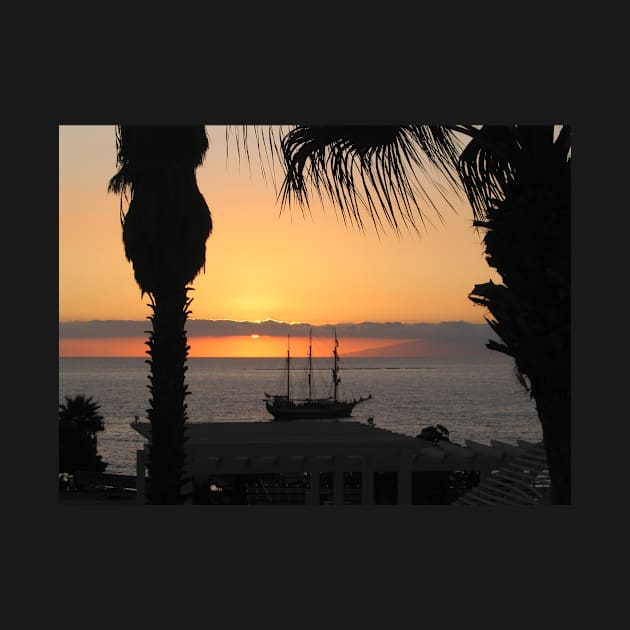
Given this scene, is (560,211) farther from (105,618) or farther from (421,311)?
(421,311)

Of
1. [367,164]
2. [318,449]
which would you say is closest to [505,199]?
[367,164]

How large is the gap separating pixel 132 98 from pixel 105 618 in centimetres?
311

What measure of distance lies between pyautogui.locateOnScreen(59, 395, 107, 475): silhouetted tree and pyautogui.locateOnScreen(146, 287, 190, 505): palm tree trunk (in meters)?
15.6

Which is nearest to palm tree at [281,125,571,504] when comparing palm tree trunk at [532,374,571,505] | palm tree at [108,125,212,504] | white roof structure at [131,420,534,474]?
palm tree trunk at [532,374,571,505]

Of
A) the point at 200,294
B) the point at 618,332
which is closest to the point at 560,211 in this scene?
the point at 618,332

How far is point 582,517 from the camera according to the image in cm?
508

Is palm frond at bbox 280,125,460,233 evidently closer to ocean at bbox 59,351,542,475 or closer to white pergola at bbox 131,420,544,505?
white pergola at bbox 131,420,544,505

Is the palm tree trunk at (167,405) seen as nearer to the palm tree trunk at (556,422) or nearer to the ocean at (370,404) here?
the palm tree trunk at (556,422)

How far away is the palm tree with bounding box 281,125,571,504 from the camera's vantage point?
4785mm

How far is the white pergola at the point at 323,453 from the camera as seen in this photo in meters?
11.2

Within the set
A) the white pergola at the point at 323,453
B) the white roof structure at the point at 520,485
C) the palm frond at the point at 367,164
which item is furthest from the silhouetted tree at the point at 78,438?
the palm frond at the point at 367,164

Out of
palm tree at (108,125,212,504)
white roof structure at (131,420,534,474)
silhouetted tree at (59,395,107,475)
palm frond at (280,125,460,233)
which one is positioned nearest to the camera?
palm frond at (280,125,460,233)

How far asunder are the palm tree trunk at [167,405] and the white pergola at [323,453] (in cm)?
107

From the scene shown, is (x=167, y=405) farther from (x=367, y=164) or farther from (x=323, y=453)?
(x=367, y=164)
